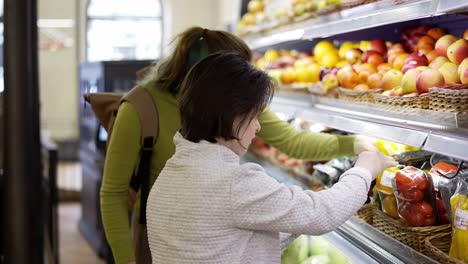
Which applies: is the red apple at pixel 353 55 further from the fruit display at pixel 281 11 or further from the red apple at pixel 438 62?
the red apple at pixel 438 62

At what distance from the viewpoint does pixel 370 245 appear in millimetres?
1964

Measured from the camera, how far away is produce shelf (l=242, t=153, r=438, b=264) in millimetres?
→ 1797

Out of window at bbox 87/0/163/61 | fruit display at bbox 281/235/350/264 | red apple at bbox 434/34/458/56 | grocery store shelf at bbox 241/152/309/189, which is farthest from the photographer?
window at bbox 87/0/163/61

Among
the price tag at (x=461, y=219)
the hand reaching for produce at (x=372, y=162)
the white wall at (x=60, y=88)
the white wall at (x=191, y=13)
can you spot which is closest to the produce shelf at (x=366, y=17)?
the hand reaching for produce at (x=372, y=162)

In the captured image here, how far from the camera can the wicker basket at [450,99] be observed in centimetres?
163

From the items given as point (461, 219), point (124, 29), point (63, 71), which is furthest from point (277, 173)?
point (124, 29)

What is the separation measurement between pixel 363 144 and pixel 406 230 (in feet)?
1.38

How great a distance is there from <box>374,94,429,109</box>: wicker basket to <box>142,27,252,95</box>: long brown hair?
0.43 m

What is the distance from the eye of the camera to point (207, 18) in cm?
997

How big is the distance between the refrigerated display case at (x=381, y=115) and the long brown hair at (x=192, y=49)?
41cm

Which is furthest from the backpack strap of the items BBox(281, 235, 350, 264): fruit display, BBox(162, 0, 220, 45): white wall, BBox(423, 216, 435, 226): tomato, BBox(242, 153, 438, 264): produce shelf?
BBox(162, 0, 220, 45): white wall

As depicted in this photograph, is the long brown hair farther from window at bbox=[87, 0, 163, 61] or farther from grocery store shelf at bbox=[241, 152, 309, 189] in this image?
window at bbox=[87, 0, 163, 61]

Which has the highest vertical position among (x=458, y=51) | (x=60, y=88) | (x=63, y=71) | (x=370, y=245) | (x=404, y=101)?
(x=458, y=51)

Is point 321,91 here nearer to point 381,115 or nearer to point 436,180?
point 381,115
